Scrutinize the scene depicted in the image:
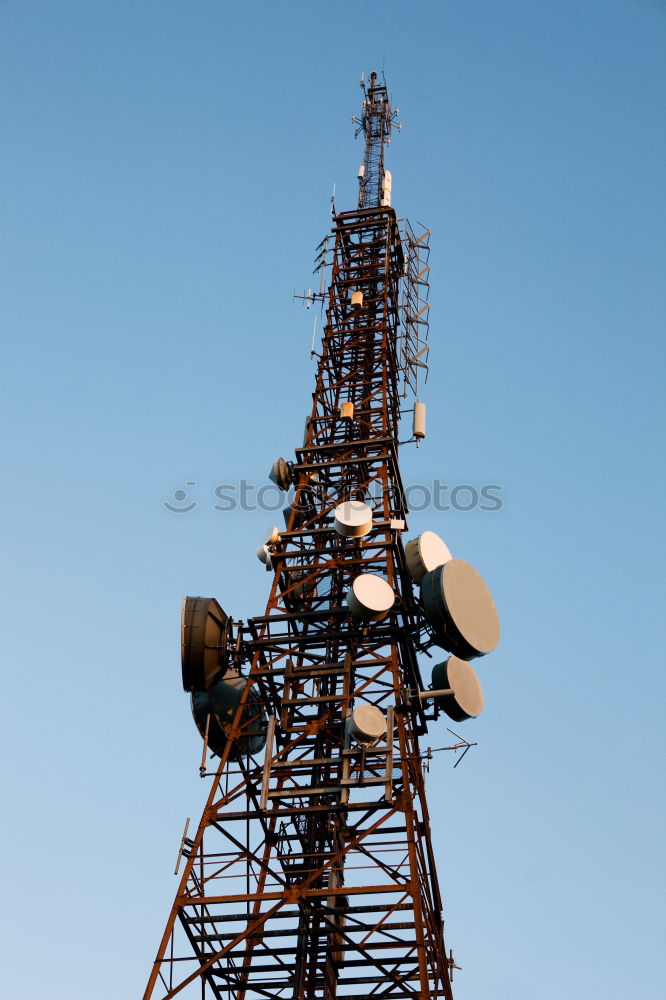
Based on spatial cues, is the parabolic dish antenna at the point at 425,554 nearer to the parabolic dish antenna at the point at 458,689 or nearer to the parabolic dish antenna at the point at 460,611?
the parabolic dish antenna at the point at 460,611

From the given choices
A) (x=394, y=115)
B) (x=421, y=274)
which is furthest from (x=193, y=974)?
(x=394, y=115)

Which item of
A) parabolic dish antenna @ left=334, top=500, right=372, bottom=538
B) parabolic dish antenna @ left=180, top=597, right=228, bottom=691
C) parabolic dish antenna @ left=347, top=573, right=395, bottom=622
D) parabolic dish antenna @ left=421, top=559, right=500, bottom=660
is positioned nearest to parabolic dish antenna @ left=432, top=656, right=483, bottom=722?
parabolic dish antenna @ left=421, top=559, right=500, bottom=660

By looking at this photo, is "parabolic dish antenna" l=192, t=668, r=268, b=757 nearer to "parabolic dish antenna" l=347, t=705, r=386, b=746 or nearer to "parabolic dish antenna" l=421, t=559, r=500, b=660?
"parabolic dish antenna" l=347, t=705, r=386, b=746

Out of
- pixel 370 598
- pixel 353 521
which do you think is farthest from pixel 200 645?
pixel 353 521

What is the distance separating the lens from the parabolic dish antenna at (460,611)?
Result: 30.9 metres

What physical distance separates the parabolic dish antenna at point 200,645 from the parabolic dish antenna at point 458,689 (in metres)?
5.87

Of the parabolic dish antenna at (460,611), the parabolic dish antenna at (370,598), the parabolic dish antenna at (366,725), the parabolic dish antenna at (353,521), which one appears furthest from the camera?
the parabolic dish antenna at (353,521)

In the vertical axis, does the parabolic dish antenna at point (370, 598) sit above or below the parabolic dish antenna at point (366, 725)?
above

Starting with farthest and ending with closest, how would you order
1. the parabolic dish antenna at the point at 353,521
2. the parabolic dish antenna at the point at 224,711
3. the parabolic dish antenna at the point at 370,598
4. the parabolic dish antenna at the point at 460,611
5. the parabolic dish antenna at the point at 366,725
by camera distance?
the parabolic dish antenna at the point at 224,711
the parabolic dish antenna at the point at 353,521
the parabolic dish antenna at the point at 460,611
the parabolic dish antenna at the point at 370,598
the parabolic dish antenna at the point at 366,725

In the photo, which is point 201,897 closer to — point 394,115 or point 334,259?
point 334,259

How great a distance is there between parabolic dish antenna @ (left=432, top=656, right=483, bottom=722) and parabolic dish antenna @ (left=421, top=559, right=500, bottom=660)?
18.1 inches

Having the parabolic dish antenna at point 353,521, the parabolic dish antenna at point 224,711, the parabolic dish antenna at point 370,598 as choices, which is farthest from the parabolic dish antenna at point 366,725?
the parabolic dish antenna at point 353,521

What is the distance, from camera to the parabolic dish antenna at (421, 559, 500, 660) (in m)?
30.9

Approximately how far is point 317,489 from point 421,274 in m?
9.42
